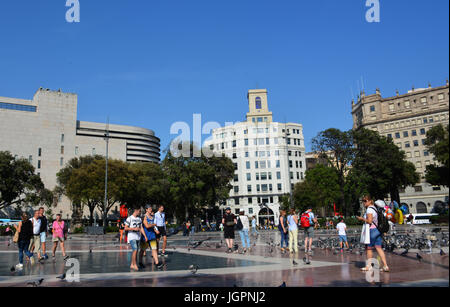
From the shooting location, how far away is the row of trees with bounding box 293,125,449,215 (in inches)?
168

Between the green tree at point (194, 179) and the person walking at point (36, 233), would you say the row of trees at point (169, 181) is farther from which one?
the person walking at point (36, 233)

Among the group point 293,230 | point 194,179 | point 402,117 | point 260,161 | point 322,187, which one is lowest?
point 293,230

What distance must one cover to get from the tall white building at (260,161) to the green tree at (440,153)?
8430 centimetres

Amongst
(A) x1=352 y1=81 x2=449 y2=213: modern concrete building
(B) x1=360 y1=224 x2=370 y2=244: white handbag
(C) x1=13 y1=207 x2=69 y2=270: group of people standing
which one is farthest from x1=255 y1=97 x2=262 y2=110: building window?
(B) x1=360 y1=224 x2=370 y2=244: white handbag

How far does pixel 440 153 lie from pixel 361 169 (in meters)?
22.0

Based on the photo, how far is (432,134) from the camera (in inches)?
175

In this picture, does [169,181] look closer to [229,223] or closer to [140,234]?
[229,223]

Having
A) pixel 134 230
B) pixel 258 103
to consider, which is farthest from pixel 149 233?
pixel 258 103

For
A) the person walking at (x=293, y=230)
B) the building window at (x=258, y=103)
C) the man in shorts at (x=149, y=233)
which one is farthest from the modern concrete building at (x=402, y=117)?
the building window at (x=258, y=103)

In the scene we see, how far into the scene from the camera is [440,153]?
399 centimetres

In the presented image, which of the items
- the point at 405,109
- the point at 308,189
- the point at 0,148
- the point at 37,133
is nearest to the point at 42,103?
the point at 37,133

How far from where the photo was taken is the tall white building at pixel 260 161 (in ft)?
292

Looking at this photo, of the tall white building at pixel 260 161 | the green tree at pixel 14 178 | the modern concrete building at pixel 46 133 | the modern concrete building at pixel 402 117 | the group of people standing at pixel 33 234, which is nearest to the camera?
the modern concrete building at pixel 402 117
